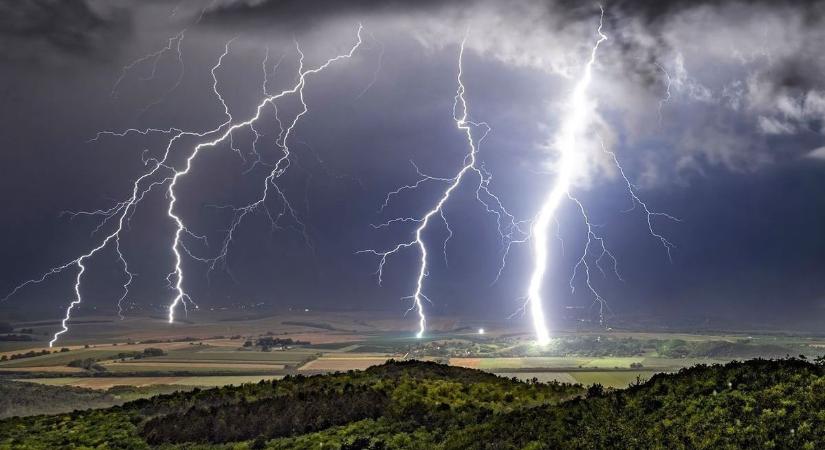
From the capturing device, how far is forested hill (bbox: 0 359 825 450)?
A: 46.2 feet

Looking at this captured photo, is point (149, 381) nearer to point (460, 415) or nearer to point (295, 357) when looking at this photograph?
point (295, 357)

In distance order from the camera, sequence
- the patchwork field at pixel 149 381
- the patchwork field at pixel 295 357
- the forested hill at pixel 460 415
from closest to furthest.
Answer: the forested hill at pixel 460 415 < the patchwork field at pixel 149 381 < the patchwork field at pixel 295 357

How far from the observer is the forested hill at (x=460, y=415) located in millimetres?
14078

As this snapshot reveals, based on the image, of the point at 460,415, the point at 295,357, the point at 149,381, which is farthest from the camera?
the point at 295,357

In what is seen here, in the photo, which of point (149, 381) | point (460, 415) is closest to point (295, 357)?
point (149, 381)

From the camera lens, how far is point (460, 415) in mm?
20422

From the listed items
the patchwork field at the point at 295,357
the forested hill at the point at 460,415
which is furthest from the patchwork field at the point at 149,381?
the forested hill at the point at 460,415

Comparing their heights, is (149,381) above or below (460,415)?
below

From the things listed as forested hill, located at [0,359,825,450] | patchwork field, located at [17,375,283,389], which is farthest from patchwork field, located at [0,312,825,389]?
forested hill, located at [0,359,825,450]

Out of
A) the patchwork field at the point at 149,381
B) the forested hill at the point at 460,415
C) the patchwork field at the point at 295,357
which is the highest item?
the forested hill at the point at 460,415

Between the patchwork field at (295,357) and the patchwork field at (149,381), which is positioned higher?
the patchwork field at (149,381)

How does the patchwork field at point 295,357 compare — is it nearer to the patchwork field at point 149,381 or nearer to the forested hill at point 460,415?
the patchwork field at point 149,381

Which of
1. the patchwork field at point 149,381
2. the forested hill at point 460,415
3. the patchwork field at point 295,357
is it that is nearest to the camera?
the forested hill at point 460,415

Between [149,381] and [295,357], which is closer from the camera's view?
[149,381]
